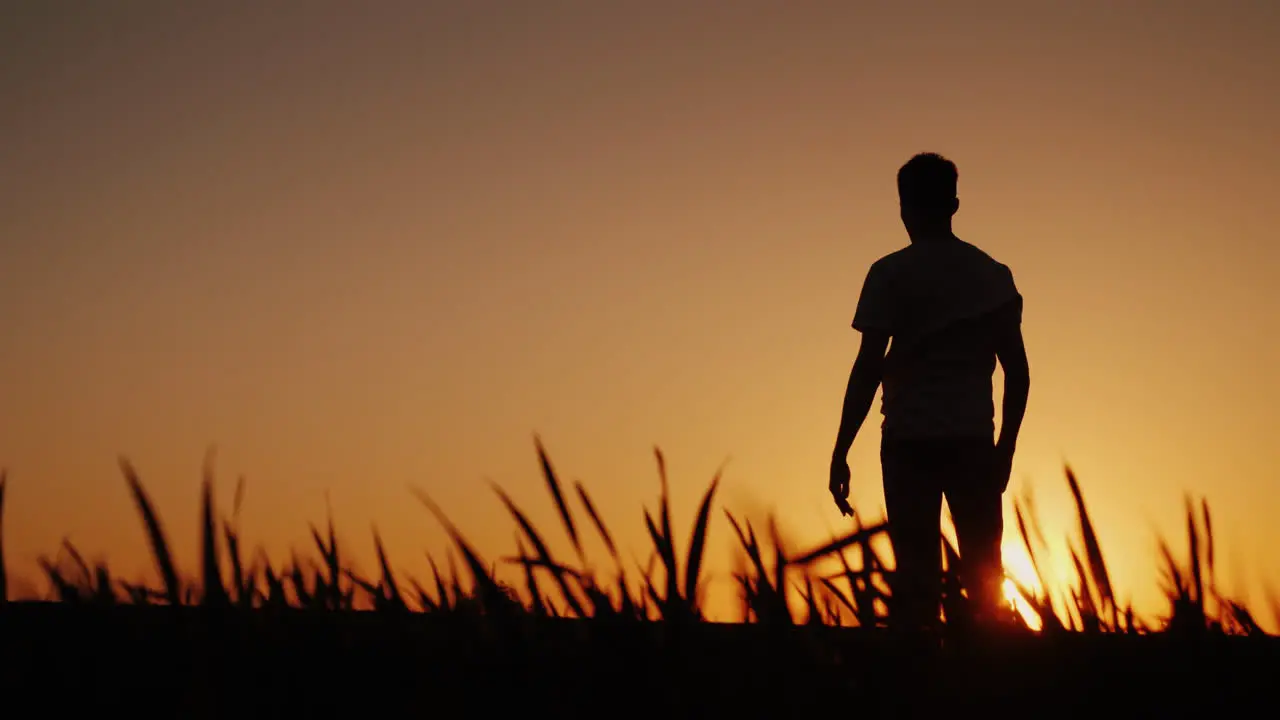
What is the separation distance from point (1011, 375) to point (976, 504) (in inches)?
18.7

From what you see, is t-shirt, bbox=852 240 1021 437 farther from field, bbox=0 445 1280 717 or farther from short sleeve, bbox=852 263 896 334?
field, bbox=0 445 1280 717

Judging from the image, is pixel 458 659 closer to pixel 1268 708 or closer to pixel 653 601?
pixel 653 601

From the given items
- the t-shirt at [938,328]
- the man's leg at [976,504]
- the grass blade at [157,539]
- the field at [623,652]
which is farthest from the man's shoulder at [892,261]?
the grass blade at [157,539]

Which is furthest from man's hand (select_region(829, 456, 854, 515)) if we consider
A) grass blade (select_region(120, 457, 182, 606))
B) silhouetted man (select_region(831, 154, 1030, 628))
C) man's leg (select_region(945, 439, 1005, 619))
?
grass blade (select_region(120, 457, 182, 606))

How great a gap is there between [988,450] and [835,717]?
113 inches

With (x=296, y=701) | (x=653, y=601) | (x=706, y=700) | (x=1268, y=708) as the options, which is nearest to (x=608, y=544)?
(x=653, y=601)

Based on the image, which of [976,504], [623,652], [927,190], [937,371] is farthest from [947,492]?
[623,652]

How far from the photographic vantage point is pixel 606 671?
1505 millimetres

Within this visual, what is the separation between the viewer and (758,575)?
1.63 meters

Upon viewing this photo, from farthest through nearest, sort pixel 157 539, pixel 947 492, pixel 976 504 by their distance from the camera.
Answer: pixel 947 492, pixel 976 504, pixel 157 539

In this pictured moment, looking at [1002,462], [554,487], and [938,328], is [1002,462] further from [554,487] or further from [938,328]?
[554,487]

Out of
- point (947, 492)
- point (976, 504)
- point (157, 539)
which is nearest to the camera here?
point (157, 539)

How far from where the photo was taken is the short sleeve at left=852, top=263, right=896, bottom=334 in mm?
4180

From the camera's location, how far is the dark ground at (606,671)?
4.74 ft
